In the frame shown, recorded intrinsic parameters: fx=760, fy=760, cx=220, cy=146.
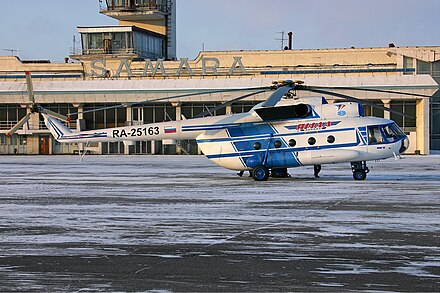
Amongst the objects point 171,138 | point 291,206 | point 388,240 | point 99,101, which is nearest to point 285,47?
point 99,101

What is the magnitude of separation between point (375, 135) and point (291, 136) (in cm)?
328

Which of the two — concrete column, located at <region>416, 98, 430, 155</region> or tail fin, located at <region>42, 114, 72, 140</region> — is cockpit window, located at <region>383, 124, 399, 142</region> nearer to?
tail fin, located at <region>42, 114, 72, 140</region>

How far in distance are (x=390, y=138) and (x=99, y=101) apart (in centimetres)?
4604

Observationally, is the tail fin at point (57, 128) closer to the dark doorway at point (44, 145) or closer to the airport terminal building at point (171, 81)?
the airport terminal building at point (171, 81)

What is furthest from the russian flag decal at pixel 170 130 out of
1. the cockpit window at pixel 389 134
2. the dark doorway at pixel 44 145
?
the dark doorway at pixel 44 145

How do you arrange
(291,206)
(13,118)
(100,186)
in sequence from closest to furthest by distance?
(291,206), (100,186), (13,118)

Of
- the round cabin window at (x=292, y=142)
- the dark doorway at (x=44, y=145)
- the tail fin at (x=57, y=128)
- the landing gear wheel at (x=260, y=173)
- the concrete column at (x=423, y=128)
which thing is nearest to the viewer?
the round cabin window at (x=292, y=142)

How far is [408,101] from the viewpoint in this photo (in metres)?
69.4

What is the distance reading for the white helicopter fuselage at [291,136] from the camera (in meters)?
29.5

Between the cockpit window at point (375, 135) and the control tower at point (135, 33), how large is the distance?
53553 mm

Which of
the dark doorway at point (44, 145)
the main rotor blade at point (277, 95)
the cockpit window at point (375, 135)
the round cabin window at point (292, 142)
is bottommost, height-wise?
the dark doorway at point (44, 145)

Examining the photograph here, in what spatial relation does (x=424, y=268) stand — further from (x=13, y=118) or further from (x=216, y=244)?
(x=13, y=118)

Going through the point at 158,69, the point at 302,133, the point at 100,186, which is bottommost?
the point at 100,186

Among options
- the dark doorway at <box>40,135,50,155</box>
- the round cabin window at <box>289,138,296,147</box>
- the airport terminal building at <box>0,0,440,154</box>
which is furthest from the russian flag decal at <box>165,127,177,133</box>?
the dark doorway at <box>40,135,50,155</box>
